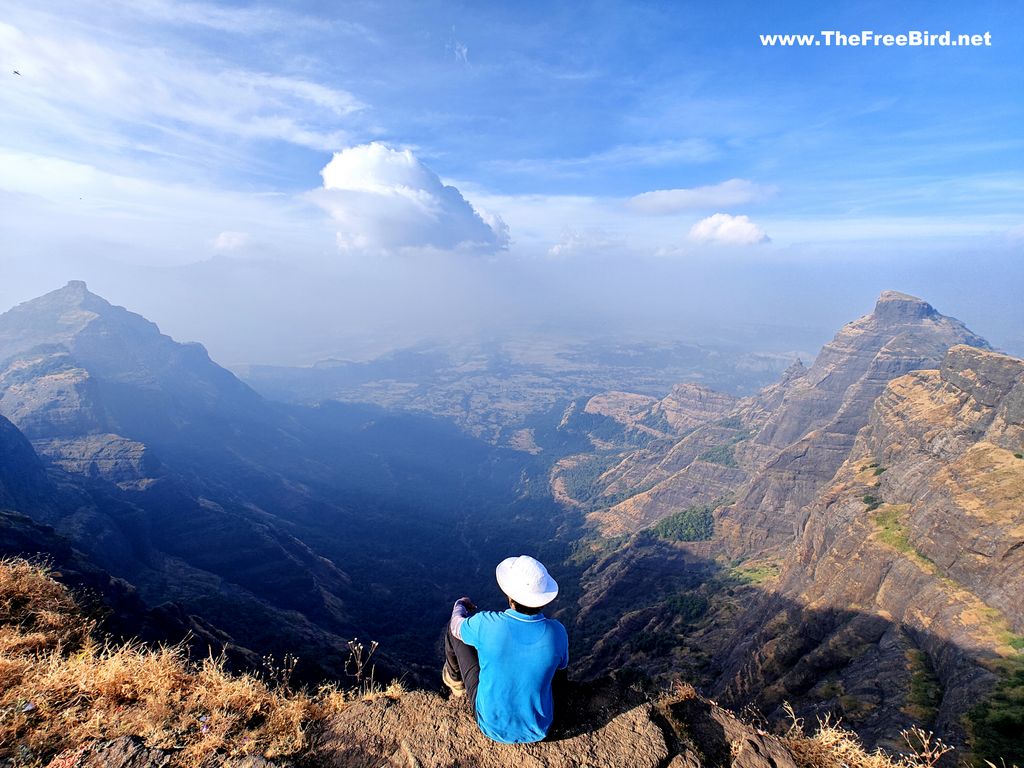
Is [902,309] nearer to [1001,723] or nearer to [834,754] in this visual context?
[1001,723]

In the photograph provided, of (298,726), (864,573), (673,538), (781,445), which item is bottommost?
(673,538)

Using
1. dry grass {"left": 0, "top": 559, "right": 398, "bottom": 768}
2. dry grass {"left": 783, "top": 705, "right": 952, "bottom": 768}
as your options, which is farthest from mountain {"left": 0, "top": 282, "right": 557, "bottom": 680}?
dry grass {"left": 783, "top": 705, "right": 952, "bottom": 768}

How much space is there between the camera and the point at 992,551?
31.8m

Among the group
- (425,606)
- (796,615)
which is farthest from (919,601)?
(425,606)

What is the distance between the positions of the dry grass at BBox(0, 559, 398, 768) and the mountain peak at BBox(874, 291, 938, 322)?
167 m

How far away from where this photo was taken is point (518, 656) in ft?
18.7

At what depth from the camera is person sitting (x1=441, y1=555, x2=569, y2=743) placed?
571 centimetres

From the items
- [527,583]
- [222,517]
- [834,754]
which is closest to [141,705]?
[527,583]

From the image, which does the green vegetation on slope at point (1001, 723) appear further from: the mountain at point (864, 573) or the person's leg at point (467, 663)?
the person's leg at point (467, 663)

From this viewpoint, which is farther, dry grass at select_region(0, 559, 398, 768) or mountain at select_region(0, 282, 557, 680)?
mountain at select_region(0, 282, 557, 680)

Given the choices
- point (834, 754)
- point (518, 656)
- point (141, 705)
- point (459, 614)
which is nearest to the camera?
point (518, 656)

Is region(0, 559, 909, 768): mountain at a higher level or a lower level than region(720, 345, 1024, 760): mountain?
higher

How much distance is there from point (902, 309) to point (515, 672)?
169 metres

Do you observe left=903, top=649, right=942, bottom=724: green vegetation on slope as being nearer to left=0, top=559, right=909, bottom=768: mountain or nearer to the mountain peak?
left=0, top=559, right=909, bottom=768: mountain
